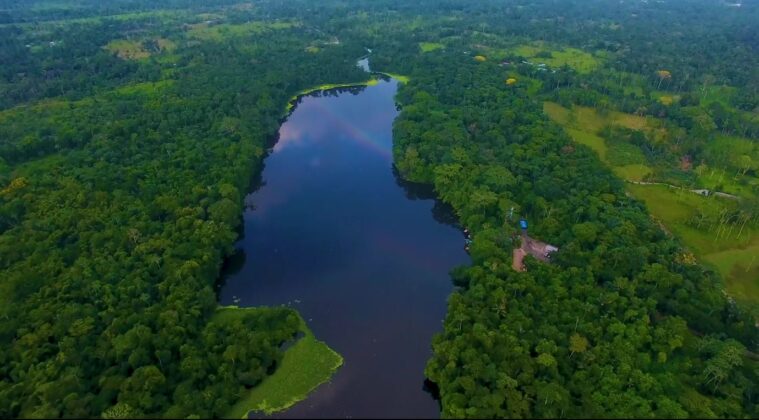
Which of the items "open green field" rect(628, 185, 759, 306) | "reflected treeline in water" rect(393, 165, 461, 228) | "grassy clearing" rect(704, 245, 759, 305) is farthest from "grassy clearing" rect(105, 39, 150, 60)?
"grassy clearing" rect(704, 245, 759, 305)

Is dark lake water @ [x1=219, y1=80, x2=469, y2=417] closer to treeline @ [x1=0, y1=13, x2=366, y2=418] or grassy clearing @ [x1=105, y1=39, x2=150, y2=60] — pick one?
treeline @ [x1=0, y1=13, x2=366, y2=418]

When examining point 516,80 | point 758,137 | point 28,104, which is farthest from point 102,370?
point 758,137

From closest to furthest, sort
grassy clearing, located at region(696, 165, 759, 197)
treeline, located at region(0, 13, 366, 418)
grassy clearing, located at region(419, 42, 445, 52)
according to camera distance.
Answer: treeline, located at region(0, 13, 366, 418) → grassy clearing, located at region(696, 165, 759, 197) → grassy clearing, located at region(419, 42, 445, 52)

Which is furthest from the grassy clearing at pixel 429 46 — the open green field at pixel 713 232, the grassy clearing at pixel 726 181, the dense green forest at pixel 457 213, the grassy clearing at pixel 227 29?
the open green field at pixel 713 232

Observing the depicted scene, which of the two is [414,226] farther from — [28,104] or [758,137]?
[28,104]

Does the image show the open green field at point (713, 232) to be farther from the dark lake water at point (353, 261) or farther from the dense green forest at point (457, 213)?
the dark lake water at point (353, 261)

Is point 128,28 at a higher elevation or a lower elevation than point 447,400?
higher
